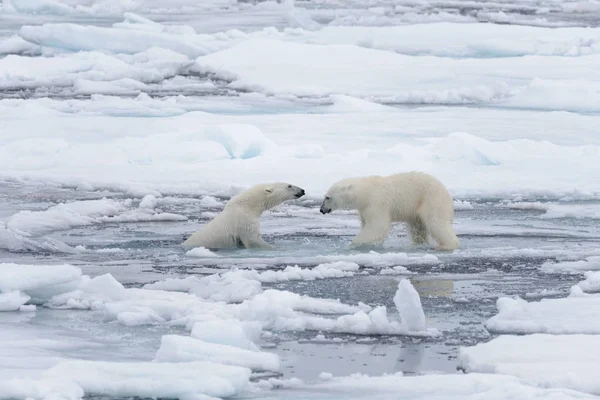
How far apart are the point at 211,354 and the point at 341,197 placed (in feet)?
10.1

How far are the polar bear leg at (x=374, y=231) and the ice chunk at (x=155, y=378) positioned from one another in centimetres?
302

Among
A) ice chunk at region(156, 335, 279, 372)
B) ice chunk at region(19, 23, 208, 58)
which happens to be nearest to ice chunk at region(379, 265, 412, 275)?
ice chunk at region(156, 335, 279, 372)

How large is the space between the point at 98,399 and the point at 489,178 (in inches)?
247

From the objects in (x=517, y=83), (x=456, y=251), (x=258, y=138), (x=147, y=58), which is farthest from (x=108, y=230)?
(x=147, y=58)

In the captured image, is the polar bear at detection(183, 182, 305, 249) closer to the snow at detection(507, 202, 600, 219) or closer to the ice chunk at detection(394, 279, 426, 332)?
the snow at detection(507, 202, 600, 219)

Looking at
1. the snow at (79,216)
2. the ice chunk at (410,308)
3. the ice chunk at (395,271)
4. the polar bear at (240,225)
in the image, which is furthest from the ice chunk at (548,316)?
the snow at (79,216)

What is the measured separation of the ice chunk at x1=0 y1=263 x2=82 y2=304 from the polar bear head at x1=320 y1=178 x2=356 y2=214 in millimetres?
2246

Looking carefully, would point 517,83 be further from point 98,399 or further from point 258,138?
point 98,399

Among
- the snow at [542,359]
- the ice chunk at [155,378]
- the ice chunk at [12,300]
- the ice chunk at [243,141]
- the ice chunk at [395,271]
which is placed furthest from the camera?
the ice chunk at [243,141]

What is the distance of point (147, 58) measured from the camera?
18.9m

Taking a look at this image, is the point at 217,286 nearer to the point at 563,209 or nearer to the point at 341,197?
the point at 341,197

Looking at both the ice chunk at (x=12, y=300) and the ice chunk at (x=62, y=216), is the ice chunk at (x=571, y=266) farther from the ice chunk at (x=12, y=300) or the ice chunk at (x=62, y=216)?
the ice chunk at (x=62, y=216)

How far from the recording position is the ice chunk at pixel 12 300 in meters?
4.88

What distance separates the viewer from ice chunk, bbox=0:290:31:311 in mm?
4875
